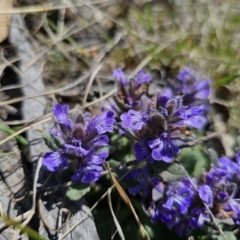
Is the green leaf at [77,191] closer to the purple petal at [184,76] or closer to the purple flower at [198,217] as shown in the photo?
the purple flower at [198,217]

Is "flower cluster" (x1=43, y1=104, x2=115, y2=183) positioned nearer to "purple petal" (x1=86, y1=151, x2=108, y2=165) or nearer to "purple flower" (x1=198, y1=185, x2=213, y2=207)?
"purple petal" (x1=86, y1=151, x2=108, y2=165)

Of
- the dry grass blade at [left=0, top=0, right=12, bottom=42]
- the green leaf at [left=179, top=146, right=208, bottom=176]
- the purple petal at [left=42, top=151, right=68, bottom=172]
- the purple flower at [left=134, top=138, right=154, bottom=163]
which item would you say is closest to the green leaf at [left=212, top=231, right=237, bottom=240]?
the green leaf at [left=179, top=146, right=208, bottom=176]

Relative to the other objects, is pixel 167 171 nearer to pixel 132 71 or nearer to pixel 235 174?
pixel 235 174

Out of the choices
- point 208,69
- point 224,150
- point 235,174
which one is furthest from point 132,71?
point 235,174

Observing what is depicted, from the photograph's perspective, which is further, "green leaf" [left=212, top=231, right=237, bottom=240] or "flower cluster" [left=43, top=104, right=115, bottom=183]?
"green leaf" [left=212, top=231, right=237, bottom=240]

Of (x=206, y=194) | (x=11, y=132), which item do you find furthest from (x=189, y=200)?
(x=11, y=132)
